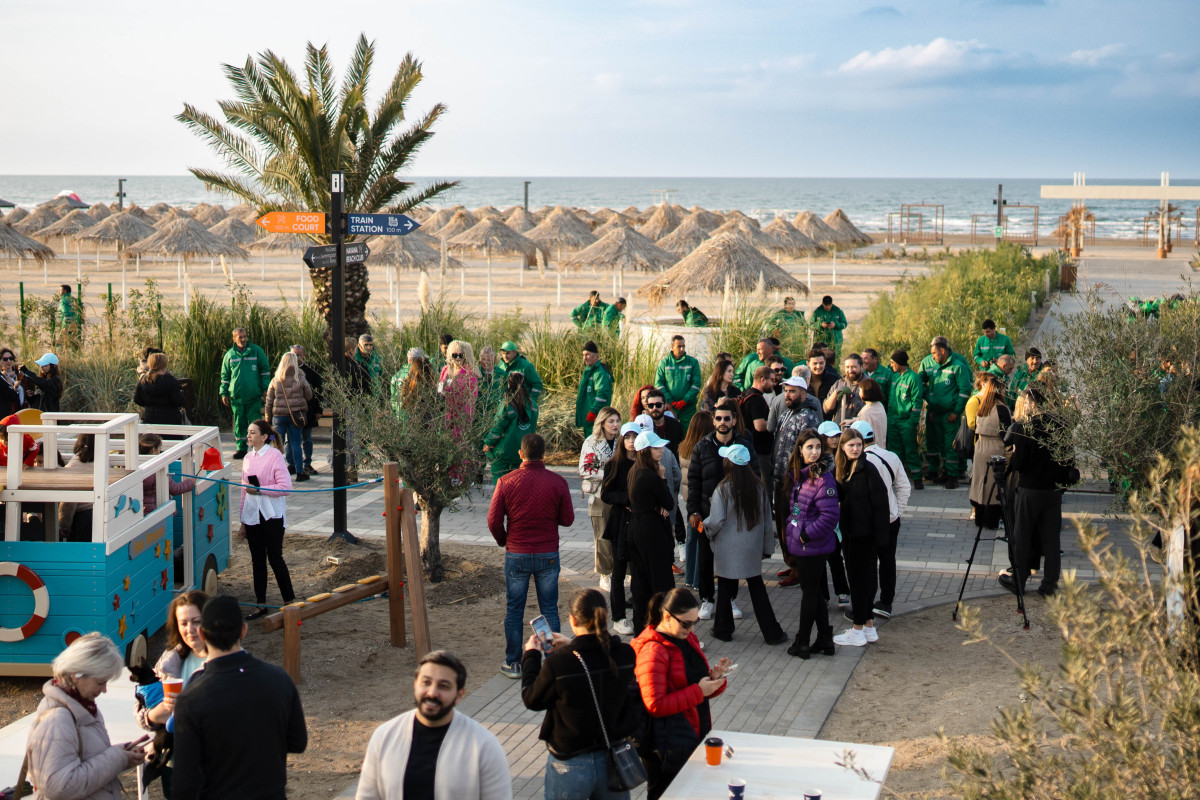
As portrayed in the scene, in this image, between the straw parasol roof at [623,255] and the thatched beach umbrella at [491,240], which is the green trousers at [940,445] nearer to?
the straw parasol roof at [623,255]

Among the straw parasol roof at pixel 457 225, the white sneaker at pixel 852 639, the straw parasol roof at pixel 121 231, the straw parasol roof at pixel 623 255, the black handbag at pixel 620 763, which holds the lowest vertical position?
the white sneaker at pixel 852 639

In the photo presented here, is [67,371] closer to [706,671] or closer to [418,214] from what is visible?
[706,671]

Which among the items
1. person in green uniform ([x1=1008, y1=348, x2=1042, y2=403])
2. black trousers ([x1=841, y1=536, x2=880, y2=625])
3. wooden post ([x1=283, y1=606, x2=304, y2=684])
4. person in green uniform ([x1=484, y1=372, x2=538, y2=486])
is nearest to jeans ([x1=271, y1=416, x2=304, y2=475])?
person in green uniform ([x1=484, y1=372, x2=538, y2=486])

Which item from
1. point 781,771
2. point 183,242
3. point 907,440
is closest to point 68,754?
point 781,771

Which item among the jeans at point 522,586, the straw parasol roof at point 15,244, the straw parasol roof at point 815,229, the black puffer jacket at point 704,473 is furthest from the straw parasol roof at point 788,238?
the jeans at point 522,586

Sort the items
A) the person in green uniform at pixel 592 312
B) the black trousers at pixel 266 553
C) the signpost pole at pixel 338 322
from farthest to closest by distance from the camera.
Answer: the person in green uniform at pixel 592 312
the signpost pole at pixel 338 322
the black trousers at pixel 266 553

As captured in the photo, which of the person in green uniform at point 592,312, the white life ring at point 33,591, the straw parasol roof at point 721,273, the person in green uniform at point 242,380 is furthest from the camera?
the straw parasol roof at point 721,273

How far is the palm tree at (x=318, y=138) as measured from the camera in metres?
18.1

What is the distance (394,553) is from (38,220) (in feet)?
145

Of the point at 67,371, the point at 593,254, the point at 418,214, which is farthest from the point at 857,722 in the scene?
the point at 418,214

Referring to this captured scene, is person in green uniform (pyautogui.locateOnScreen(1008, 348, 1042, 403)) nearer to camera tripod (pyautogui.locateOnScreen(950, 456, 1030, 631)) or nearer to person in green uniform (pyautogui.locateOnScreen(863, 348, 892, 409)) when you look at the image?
person in green uniform (pyautogui.locateOnScreen(863, 348, 892, 409))

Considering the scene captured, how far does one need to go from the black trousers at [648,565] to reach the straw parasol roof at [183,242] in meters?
28.8

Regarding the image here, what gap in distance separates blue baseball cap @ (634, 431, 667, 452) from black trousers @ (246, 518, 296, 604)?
3.05 m

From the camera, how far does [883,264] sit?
59562 mm
